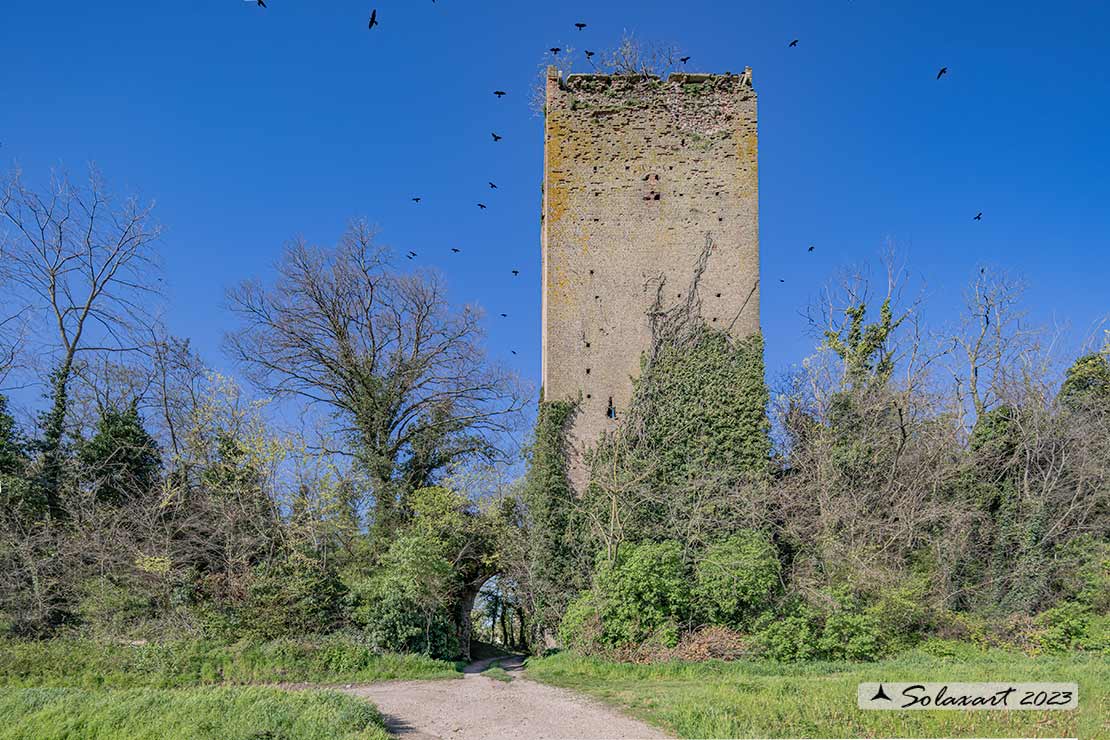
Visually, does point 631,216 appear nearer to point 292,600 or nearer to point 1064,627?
point 292,600

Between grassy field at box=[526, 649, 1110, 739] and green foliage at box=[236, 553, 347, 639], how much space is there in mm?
4153

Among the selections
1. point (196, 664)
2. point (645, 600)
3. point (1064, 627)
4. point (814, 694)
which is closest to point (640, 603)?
point (645, 600)

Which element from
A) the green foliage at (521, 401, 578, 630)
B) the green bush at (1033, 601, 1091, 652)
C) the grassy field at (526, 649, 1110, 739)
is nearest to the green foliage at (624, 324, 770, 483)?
the green foliage at (521, 401, 578, 630)

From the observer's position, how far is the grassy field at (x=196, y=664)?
438 inches

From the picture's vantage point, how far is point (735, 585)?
527 inches

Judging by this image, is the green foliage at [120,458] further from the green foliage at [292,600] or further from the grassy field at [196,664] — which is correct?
the green foliage at [292,600]

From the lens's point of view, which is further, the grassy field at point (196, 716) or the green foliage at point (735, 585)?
the green foliage at point (735, 585)

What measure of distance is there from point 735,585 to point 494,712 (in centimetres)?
605

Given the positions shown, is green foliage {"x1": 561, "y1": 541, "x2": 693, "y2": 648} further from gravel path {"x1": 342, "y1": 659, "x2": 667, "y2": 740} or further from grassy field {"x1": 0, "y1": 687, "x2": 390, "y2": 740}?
grassy field {"x1": 0, "y1": 687, "x2": 390, "y2": 740}

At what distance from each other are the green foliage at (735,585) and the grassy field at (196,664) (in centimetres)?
496

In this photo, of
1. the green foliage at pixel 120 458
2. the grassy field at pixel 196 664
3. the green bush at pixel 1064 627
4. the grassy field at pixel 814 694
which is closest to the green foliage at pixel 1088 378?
the green bush at pixel 1064 627

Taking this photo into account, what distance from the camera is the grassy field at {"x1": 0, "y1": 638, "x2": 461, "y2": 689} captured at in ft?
36.5

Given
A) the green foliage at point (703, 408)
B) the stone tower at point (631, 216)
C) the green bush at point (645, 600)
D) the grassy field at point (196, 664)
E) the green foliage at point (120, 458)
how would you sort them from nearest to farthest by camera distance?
the grassy field at point (196, 664), the green bush at point (645, 600), the green foliage at point (703, 408), the green foliage at point (120, 458), the stone tower at point (631, 216)

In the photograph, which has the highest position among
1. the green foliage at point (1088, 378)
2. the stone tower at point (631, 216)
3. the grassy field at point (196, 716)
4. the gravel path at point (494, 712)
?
the stone tower at point (631, 216)
